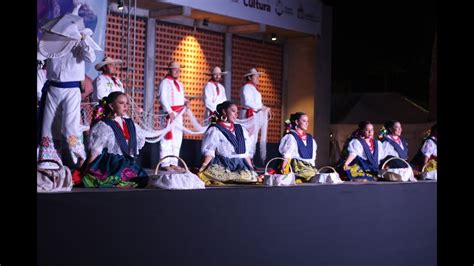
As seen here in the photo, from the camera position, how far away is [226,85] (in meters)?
12.1

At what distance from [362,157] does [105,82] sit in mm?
2983

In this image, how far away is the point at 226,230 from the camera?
11.9ft

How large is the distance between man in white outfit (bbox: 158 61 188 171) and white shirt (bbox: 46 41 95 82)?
6.51 ft

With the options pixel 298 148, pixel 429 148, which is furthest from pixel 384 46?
pixel 298 148

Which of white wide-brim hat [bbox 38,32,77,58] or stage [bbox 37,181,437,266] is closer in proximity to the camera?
stage [bbox 37,181,437,266]

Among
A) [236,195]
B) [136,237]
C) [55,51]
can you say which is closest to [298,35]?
[55,51]

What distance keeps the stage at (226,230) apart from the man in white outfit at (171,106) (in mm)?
3452

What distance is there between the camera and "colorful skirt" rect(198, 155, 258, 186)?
21.6 ft

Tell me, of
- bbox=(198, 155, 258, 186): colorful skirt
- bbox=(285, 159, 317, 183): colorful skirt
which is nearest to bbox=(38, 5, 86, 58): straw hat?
bbox=(198, 155, 258, 186): colorful skirt

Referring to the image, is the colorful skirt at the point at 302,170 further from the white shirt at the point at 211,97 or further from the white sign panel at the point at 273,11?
the white sign panel at the point at 273,11

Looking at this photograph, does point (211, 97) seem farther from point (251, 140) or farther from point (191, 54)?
point (191, 54)

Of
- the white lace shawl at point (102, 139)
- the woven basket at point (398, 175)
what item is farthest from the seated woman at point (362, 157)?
the white lace shawl at point (102, 139)

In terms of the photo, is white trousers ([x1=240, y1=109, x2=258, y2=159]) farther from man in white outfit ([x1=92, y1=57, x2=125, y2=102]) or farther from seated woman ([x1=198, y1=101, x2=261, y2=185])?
seated woman ([x1=198, y1=101, x2=261, y2=185])

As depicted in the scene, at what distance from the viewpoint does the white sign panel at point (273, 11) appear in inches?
426
